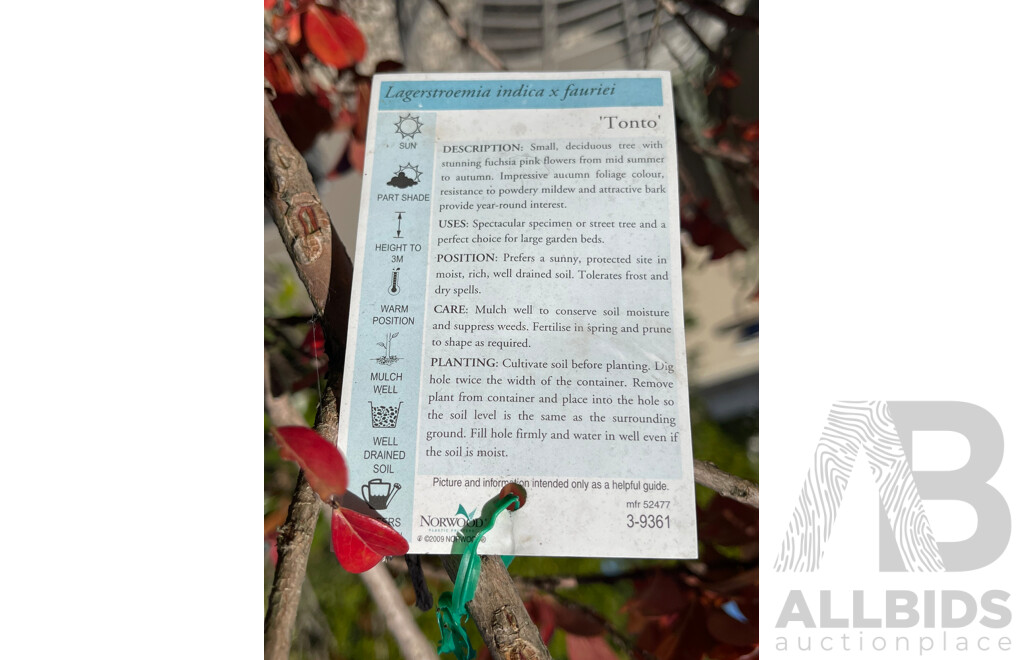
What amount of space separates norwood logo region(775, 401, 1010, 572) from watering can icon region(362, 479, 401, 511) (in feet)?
0.84

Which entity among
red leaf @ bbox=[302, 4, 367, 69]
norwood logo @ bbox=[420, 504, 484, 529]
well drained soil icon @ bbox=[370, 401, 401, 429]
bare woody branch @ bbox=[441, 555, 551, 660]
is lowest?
bare woody branch @ bbox=[441, 555, 551, 660]


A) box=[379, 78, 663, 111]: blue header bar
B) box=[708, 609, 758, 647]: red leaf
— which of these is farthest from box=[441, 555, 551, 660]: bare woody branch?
box=[379, 78, 663, 111]: blue header bar

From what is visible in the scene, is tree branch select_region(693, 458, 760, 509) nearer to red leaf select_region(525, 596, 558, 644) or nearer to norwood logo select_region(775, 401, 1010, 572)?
norwood logo select_region(775, 401, 1010, 572)

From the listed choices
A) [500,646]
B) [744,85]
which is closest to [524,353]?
[500,646]

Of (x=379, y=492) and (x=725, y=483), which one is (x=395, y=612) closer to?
(x=379, y=492)

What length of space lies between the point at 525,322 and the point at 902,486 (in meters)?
0.27

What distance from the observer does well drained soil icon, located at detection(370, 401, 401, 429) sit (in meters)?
0.41

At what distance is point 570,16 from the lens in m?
0.54

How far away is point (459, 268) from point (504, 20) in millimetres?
241

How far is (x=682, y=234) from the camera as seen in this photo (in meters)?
0.49

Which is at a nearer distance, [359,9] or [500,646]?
[500,646]

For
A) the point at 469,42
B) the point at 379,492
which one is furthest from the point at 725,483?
the point at 469,42

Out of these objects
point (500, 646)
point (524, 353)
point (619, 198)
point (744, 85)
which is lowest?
point (500, 646)

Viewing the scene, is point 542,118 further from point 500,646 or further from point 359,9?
point 500,646
